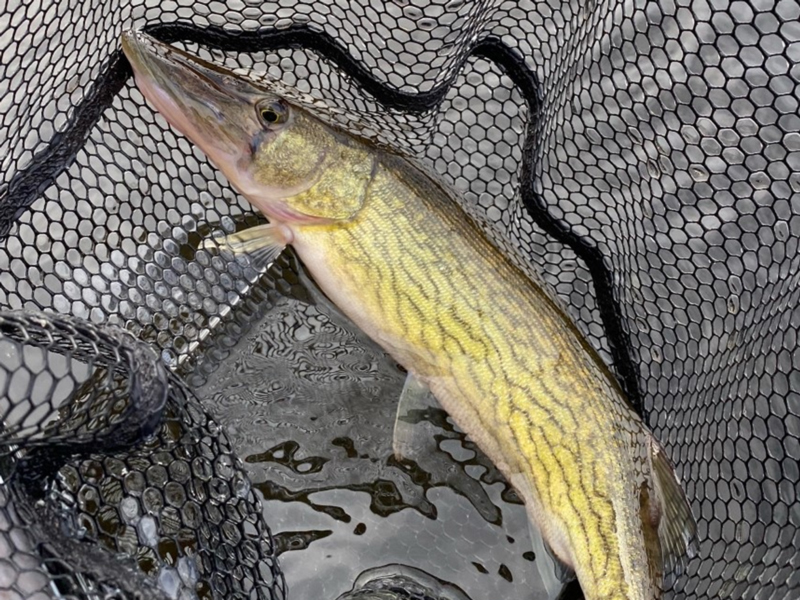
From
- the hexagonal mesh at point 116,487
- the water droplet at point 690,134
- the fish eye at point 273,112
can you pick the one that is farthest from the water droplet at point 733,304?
the hexagonal mesh at point 116,487

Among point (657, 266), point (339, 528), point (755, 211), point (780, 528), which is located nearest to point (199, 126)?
point (339, 528)

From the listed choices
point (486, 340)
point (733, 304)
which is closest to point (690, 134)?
point (733, 304)

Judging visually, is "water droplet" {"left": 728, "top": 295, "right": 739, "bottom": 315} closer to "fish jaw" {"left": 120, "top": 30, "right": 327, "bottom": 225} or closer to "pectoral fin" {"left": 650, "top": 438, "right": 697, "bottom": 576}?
"pectoral fin" {"left": 650, "top": 438, "right": 697, "bottom": 576}

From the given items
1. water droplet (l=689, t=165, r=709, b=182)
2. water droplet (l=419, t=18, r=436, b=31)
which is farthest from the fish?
water droplet (l=689, t=165, r=709, b=182)

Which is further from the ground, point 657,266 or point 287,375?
point 657,266

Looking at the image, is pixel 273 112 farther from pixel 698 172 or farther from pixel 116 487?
pixel 698 172

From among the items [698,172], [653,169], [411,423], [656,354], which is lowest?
[411,423]

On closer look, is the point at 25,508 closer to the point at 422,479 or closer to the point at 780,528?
the point at 422,479

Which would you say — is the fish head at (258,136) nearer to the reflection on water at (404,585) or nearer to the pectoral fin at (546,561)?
the pectoral fin at (546,561)
